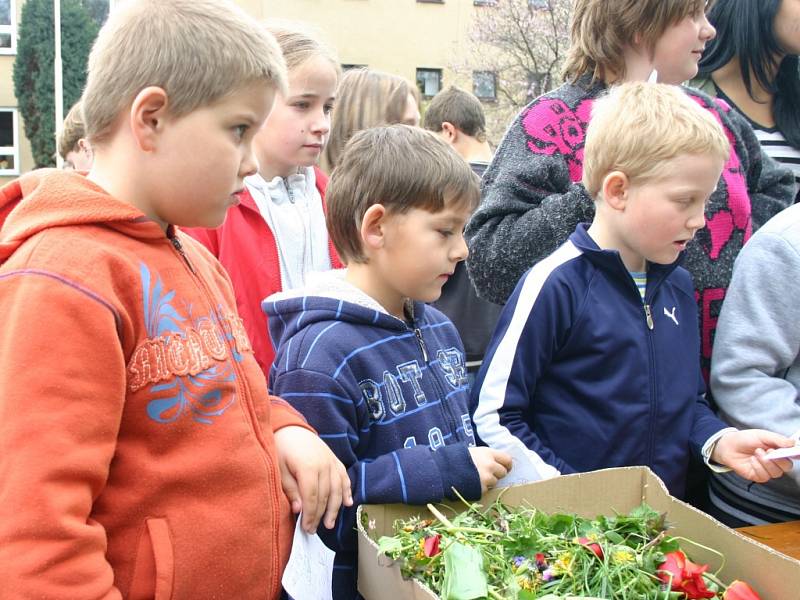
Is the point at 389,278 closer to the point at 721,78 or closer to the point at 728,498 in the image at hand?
the point at 728,498

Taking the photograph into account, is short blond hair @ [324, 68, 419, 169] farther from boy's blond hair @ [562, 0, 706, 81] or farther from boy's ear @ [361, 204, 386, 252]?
boy's ear @ [361, 204, 386, 252]

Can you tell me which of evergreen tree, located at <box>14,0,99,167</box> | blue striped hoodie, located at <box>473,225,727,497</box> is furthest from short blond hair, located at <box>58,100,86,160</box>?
evergreen tree, located at <box>14,0,99,167</box>

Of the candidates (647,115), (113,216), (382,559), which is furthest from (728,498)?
(113,216)

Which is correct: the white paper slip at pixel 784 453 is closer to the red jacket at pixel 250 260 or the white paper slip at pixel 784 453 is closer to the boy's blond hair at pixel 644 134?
the boy's blond hair at pixel 644 134

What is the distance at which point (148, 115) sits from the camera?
1.36 metres

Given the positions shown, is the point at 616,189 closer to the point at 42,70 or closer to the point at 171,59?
the point at 171,59

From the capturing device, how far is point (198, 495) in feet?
4.45

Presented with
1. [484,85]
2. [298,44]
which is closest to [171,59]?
[298,44]

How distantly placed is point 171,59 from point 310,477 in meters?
0.76

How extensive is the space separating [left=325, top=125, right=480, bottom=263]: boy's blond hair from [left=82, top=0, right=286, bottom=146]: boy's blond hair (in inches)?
24.4

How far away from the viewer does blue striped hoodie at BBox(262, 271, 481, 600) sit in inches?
68.5

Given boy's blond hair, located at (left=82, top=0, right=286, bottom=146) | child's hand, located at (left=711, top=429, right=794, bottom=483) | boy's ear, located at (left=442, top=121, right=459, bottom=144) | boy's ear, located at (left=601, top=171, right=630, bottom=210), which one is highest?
boy's blond hair, located at (left=82, top=0, right=286, bottom=146)

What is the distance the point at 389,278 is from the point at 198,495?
32.6 inches

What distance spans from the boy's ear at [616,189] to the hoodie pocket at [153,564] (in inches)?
56.2
